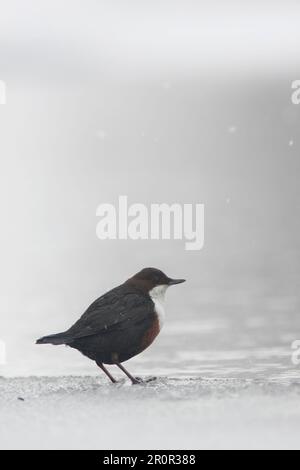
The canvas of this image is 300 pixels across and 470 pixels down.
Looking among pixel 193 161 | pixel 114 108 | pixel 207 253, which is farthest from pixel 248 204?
pixel 114 108

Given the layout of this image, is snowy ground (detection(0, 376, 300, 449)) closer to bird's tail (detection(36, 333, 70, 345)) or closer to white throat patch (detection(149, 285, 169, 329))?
bird's tail (detection(36, 333, 70, 345))

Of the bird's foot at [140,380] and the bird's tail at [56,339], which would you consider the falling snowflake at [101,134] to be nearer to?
the bird's foot at [140,380]

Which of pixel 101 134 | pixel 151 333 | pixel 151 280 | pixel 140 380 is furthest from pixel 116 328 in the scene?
pixel 101 134

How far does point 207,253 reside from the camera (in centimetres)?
2117

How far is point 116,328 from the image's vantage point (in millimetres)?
6578

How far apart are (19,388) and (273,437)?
6.39 feet

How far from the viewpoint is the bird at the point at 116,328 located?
650 cm

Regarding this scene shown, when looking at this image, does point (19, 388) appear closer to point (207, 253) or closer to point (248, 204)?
point (207, 253)

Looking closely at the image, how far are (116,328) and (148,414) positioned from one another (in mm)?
1035

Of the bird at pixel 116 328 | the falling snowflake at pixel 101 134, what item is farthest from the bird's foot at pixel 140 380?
the falling snowflake at pixel 101 134

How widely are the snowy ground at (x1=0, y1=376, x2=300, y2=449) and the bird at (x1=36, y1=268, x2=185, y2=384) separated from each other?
19 cm

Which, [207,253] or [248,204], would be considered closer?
[207,253]

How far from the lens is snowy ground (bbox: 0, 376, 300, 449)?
16.3ft

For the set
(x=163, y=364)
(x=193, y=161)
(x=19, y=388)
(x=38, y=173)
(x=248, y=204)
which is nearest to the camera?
(x=19, y=388)
